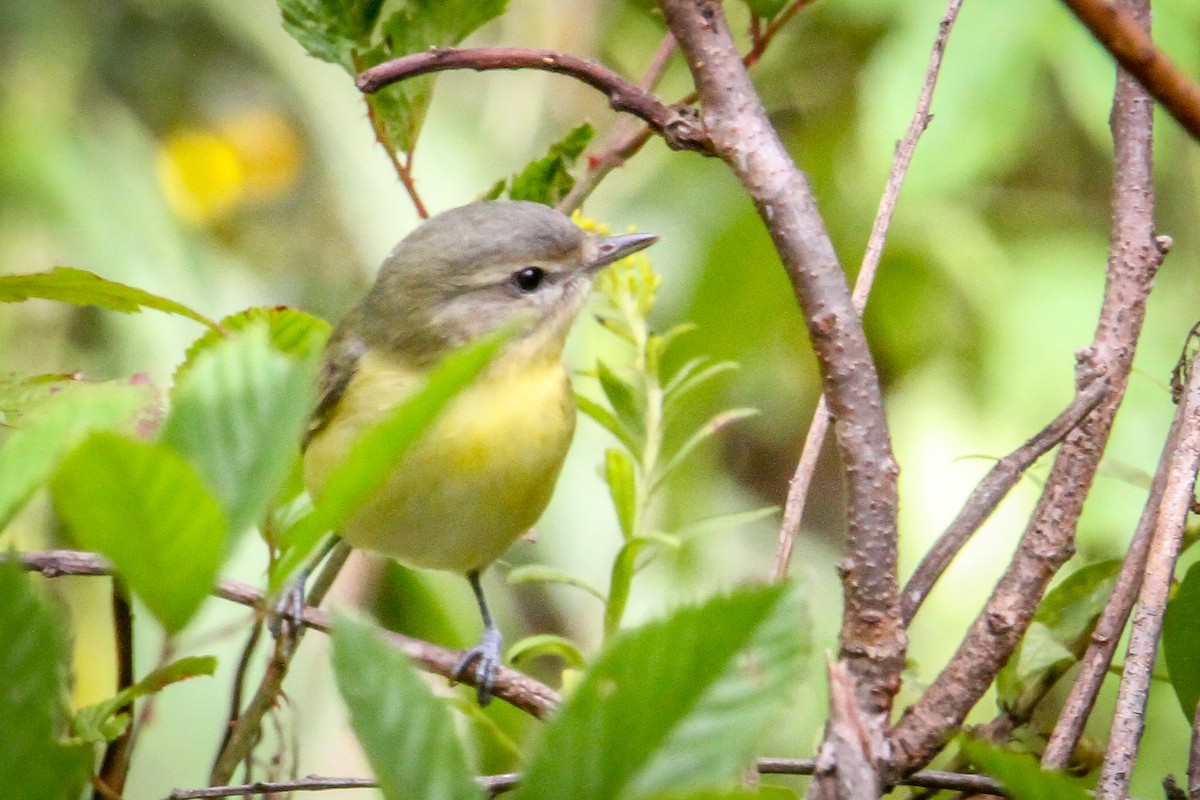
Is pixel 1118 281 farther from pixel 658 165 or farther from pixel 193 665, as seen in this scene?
pixel 658 165

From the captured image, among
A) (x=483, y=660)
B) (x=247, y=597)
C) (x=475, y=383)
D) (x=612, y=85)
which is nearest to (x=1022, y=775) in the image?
(x=612, y=85)

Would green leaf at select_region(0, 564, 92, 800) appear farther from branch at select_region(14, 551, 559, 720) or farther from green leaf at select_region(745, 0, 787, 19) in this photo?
green leaf at select_region(745, 0, 787, 19)

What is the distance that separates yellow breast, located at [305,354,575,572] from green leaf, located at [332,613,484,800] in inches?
53.8

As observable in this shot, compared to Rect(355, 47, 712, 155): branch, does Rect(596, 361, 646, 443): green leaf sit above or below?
below

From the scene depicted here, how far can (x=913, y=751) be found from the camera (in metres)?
0.92

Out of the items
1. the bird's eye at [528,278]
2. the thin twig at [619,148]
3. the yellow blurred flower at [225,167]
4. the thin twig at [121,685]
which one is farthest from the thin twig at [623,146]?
the yellow blurred flower at [225,167]

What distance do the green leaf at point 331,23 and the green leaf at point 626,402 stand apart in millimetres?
391

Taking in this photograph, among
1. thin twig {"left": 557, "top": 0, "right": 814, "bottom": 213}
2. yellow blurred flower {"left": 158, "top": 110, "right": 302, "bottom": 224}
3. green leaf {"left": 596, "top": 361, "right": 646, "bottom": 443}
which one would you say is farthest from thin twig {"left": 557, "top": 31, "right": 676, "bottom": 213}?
yellow blurred flower {"left": 158, "top": 110, "right": 302, "bottom": 224}

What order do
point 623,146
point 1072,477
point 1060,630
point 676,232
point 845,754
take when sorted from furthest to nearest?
1. point 676,232
2. point 623,146
3. point 1060,630
4. point 1072,477
5. point 845,754

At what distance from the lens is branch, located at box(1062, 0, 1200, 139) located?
55cm

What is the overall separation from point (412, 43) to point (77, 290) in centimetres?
41

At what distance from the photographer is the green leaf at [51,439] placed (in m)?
0.47

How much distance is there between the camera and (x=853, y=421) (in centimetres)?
89

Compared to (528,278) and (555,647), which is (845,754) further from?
(528,278)
